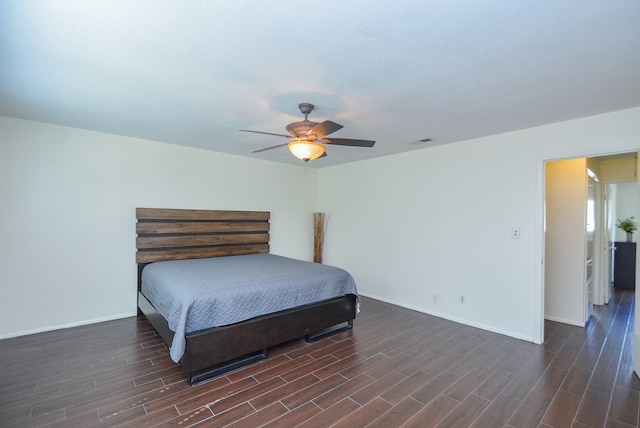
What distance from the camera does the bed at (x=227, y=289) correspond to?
8.55 feet

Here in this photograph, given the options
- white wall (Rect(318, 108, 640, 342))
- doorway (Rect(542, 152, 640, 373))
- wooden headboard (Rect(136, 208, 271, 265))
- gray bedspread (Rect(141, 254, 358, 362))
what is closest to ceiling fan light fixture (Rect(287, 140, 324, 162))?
gray bedspread (Rect(141, 254, 358, 362))

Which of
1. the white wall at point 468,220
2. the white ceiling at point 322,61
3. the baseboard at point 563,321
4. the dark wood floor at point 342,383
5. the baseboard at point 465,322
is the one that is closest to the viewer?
the white ceiling at point 322,61

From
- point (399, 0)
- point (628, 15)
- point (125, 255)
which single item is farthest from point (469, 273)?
point (125, 255)

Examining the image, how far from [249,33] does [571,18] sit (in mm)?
1710

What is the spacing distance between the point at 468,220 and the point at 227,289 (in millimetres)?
3139

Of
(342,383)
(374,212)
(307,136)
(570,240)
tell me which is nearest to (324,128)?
(307,136)

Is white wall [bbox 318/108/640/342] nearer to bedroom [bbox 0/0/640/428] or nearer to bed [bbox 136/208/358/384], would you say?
bedroom [bbox 0/0/640/428]

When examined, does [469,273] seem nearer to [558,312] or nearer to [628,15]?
[558,312]

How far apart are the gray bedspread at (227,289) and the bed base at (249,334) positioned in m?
0.07

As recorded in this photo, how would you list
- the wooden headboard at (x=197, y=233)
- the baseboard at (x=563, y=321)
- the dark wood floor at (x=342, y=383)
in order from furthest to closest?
the wooden headboard at (x=197, y=233)
the baseboard at (x=563, y=321)
the dark wood floor at (x=342, y=383)

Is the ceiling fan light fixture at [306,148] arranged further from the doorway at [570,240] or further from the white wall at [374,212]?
the doorway at [570,240]

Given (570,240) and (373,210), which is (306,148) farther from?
(570,240)

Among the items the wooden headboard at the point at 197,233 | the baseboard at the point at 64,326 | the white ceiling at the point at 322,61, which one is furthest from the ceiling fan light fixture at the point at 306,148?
the baseboard at the point at 64,326

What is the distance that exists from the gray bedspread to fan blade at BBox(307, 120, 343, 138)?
1.57m
